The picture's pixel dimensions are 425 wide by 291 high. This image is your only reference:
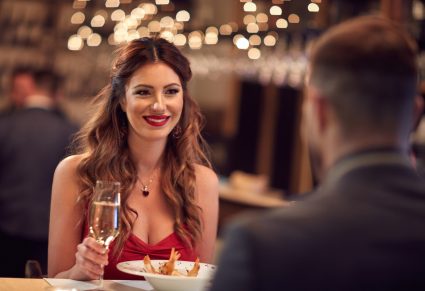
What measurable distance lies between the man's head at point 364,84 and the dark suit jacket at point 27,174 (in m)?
4.78

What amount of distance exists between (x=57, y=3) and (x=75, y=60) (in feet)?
2.74

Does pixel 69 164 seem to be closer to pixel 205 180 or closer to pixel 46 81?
pixel 205 180

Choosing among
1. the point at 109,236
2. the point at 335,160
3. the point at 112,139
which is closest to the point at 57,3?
the point at 112,139

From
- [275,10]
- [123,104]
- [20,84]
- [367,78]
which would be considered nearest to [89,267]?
[123,104]

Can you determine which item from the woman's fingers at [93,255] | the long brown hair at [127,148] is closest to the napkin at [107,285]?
the woman's fingers at [93,255]

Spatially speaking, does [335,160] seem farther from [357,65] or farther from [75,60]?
[75,60]

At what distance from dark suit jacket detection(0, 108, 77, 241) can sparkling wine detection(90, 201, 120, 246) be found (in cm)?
353

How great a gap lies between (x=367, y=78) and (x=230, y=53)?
297 inches

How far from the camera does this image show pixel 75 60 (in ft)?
40.7

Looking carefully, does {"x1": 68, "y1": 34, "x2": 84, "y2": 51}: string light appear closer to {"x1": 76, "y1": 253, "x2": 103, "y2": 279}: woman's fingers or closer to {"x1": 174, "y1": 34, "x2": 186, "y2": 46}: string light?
{"x1": 174, "y1": 34, "x2": 186, "y2": 46}: string light

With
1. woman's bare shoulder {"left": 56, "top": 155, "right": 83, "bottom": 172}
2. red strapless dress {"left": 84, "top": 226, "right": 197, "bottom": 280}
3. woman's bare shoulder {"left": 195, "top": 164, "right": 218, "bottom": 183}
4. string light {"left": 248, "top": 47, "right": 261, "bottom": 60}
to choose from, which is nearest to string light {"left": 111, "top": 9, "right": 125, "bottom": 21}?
string light {"left": 248, "top": 47, "right": 261, "bottom": 60}

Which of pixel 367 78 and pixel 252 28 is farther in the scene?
pixel 252 28

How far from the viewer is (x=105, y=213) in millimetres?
2758

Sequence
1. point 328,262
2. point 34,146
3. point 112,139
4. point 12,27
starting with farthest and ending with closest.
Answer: point 12,27 < point 34,146 < point 112,139 < point 328,262
